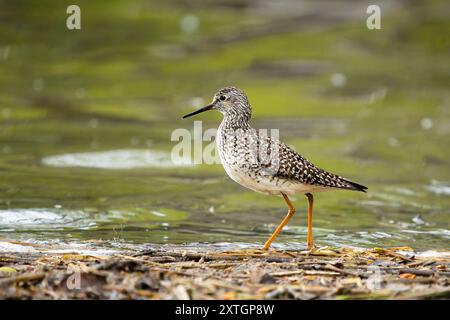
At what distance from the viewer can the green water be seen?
14.3 meters

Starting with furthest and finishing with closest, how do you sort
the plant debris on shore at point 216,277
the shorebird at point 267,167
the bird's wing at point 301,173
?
the bird's wing at point 301,173, the shorebird at point 267,167, the plant debris on shore at point 216,277

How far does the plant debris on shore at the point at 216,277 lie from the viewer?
802 cm

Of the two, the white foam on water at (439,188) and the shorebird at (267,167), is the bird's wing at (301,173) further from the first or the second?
the white foam on water at (439,188)

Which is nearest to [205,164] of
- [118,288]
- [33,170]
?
[33,170]

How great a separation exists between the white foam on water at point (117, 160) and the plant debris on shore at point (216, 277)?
938cm

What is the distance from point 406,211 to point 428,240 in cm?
269

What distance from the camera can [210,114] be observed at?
27172 millimetres

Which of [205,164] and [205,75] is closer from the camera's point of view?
[205,164]

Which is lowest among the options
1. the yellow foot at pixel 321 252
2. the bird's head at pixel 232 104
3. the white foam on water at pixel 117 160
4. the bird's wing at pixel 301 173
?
the yellow foot at pixel 321 252

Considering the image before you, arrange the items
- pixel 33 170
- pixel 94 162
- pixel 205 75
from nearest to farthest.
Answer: pixel 33 170
pixel 94 162
pixel 205 75

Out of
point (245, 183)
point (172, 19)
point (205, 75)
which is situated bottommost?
point (245, 183)

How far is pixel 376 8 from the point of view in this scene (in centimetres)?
3578

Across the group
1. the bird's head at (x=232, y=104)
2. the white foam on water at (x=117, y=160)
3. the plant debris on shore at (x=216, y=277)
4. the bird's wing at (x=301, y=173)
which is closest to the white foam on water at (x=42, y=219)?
the bird's head at (x=232, y=104)
